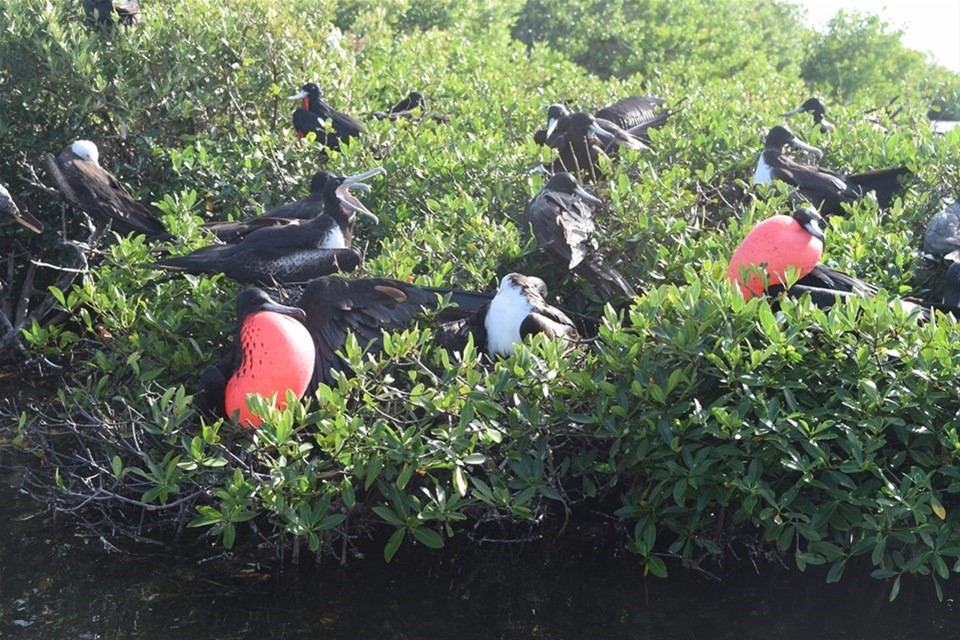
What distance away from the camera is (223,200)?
19.0ft

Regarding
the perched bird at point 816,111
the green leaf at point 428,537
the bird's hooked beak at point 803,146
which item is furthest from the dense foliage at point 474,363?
the perched bird at point 816,111

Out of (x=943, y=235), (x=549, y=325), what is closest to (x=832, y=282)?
(x=943, y=235)

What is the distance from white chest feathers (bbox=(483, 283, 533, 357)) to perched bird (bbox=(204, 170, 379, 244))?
3.84ft

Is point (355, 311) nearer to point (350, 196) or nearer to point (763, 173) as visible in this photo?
point (350, 196)

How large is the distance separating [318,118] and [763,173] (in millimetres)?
2353

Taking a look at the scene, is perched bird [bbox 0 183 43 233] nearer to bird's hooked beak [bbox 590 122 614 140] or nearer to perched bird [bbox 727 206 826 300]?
bird's hooked beak [bbox 590 122 614 140]

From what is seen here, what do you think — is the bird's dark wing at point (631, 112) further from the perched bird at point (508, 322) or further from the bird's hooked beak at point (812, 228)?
the perched bird at point (508, 322)

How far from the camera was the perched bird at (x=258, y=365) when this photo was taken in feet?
12.1

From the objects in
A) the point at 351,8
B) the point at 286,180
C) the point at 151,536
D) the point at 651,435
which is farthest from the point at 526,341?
the point at 351,8

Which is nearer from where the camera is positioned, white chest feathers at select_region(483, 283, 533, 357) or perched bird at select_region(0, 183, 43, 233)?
white chest feathers at select_region(483, 283, 533, 357)

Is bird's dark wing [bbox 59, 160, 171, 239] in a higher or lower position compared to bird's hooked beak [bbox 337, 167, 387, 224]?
lower

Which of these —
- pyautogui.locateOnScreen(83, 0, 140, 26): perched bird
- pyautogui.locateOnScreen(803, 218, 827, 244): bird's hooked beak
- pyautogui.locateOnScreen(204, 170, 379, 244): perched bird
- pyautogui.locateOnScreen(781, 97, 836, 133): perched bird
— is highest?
pyautogui.locateOnScreen(803, 218, 827, 244): bird's hooked beak

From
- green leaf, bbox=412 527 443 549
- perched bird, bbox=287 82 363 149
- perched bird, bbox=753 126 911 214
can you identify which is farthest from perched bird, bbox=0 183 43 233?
perched bird, bbox=753 126 911 214

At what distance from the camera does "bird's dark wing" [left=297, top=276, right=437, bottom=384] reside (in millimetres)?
3967
